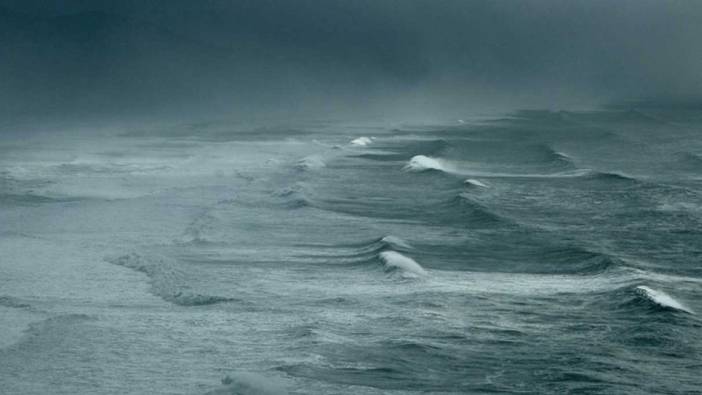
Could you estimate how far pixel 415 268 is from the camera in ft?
97.0

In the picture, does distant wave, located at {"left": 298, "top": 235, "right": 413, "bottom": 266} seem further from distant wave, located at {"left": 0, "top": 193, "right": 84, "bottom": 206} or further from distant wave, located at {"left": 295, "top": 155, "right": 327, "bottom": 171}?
distant wave, located at {"left": 295, "top": 155, "right": 327, "bottom": 171}

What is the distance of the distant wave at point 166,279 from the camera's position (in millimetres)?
26062

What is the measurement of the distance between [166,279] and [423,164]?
30.4 metres

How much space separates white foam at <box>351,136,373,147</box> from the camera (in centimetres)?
7489

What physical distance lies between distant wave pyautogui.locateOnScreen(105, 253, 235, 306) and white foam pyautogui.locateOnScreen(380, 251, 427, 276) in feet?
14.8

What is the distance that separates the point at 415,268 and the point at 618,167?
31955mm

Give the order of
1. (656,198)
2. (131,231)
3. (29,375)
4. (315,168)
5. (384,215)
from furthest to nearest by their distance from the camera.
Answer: (315,168) → (656,198) → (384,215) → (131,231) → (29,375)

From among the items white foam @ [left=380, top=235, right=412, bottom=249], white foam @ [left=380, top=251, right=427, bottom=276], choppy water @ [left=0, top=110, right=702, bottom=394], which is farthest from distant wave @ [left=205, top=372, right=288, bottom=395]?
white foam @ [left=380, top=235, right=412, bottom=249]

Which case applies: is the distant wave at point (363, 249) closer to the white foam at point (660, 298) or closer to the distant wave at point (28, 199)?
the white foam at point (660, 298)

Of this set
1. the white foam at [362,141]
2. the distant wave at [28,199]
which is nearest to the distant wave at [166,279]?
the distant wave at [28,199]

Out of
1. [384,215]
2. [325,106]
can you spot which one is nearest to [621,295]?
[384,215]

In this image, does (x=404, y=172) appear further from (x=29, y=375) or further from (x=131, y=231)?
(x=29, y=375)

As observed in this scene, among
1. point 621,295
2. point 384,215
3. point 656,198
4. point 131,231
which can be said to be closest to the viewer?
point 621,295

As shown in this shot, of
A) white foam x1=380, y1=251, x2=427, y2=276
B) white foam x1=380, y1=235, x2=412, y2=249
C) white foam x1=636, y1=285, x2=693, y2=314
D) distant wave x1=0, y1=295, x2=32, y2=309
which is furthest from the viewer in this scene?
white foam x1=380, y1=235, x2=412, y2=249
